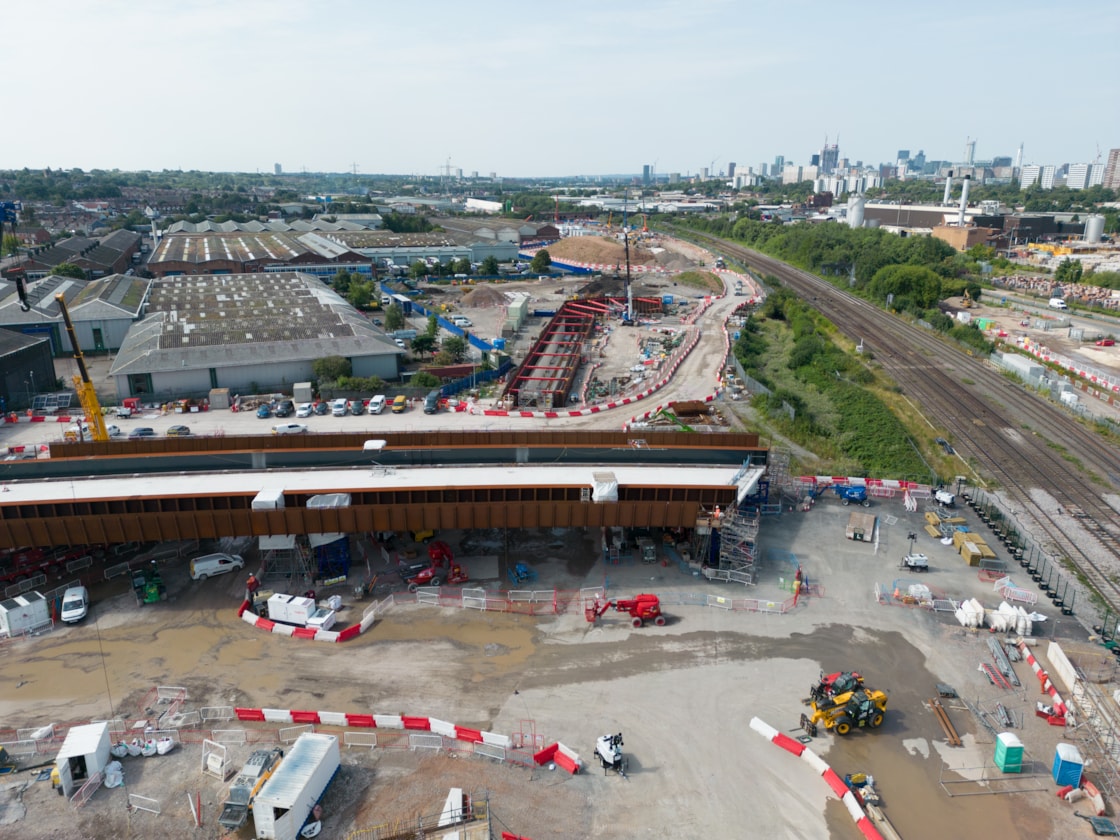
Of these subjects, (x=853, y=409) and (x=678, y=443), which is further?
(x=853, y=409)

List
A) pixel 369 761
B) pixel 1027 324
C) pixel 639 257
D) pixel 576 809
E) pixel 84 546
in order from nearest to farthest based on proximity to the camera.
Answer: pixel 576 809 → pixel 369 761 → pixel 84 546 → pixel 1027 324 → pixel 639 257

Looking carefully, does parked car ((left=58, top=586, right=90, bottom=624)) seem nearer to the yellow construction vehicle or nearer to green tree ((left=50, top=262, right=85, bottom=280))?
the yellow construction vehicle

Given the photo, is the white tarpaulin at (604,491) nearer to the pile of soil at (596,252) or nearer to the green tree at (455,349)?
the green tree at (455,349)

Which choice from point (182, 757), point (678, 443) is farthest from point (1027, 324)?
point (182, 757)

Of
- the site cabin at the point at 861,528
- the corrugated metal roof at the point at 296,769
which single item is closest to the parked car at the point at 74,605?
the corrugated metal roof at the point at 296,769

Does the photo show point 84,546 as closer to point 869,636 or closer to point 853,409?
point 869,636

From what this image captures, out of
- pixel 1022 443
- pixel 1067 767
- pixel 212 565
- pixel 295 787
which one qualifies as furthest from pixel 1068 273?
pixel 295 787

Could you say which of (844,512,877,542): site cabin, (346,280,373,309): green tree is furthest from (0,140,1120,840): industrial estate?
(346,280,373,309): green tree
